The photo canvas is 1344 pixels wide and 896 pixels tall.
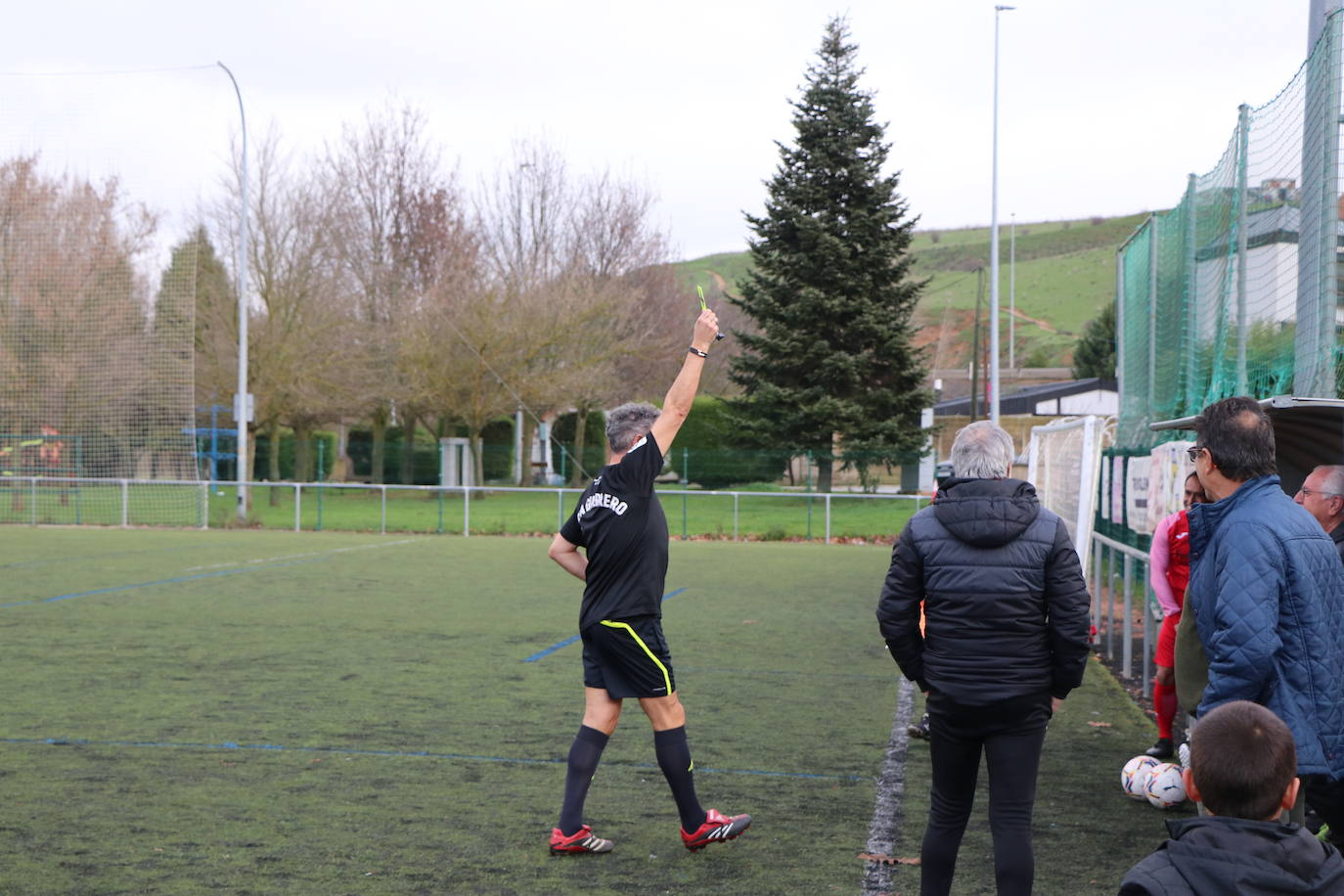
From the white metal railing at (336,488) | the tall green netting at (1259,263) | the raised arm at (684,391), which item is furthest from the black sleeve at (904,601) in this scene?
the white metal railing at (336,488)

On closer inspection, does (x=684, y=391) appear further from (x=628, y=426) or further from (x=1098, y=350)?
(x=1098, y=350)

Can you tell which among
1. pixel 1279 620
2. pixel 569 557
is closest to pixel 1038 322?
pixel 569 557

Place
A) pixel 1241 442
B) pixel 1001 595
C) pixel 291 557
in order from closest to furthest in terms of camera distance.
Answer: pixel 1241 442 → pixel 1001 595 → pixel 291 557

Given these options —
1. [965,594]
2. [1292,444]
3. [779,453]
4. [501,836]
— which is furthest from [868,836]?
[779,453]

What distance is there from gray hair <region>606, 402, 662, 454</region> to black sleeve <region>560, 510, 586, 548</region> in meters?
0.32

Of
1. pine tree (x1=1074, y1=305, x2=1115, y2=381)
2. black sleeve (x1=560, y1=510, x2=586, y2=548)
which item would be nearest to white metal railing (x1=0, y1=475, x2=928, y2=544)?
black sleeve (x1=560, y1=510, x2=586, y2=548)

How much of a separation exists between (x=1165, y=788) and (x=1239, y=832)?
3690 mm

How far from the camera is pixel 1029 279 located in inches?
5955

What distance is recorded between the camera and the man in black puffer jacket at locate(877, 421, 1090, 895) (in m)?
4.02

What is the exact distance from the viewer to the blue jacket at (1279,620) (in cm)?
361

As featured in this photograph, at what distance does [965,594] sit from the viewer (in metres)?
4.04

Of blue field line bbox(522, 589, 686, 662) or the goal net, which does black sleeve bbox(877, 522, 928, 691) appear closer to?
blue field line bbox(522, 589, 686, 662)

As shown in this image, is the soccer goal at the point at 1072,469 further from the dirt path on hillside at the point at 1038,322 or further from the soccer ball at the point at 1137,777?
the dirt path on hillside at the point at 1038,322

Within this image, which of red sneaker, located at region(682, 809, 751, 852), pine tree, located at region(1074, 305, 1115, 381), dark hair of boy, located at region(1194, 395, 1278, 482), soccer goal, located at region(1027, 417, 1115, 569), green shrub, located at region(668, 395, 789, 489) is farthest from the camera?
pine tree, located at region(1074, 305, 1115, 381)
